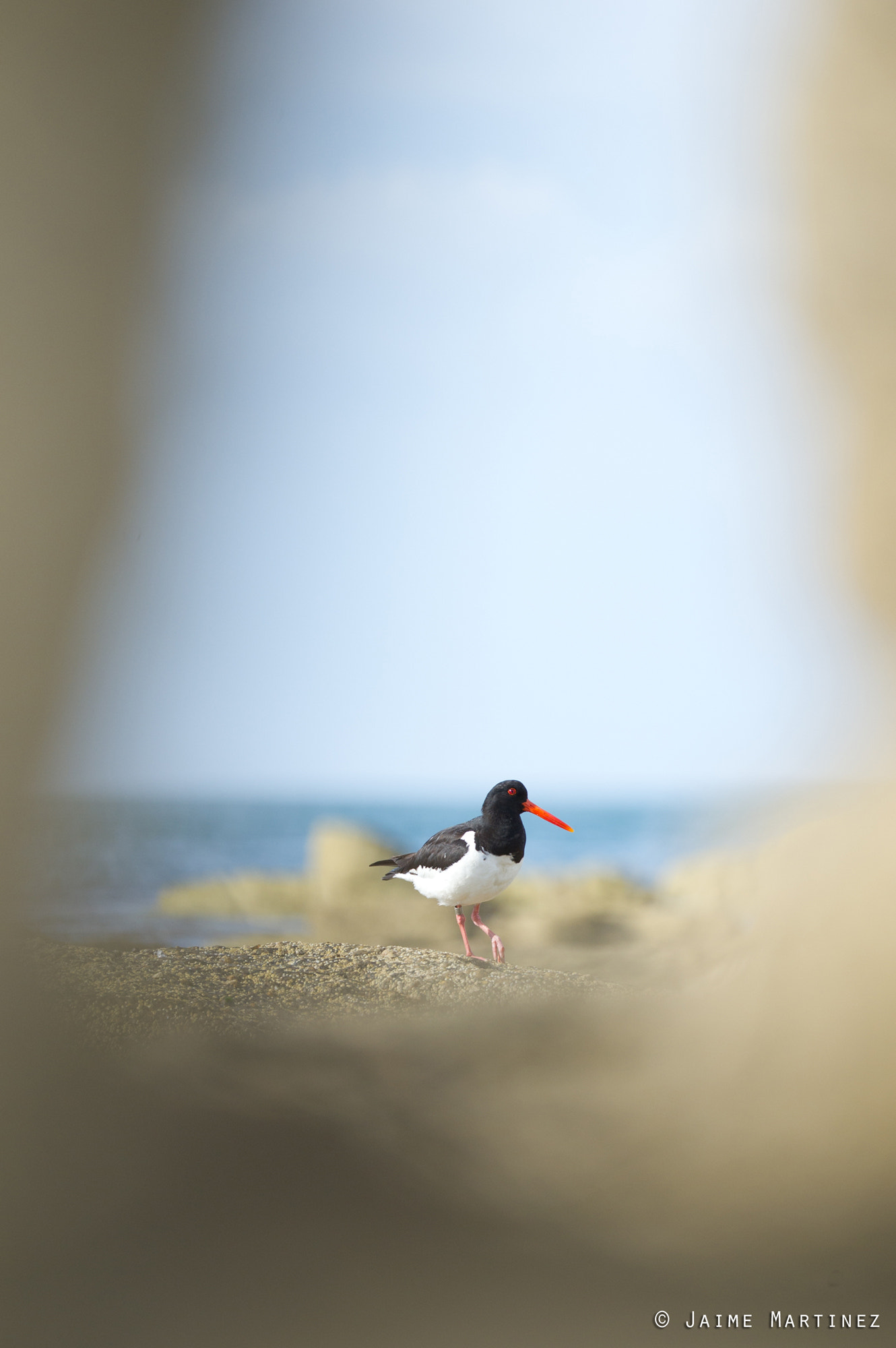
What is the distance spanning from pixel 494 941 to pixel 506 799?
170 mm

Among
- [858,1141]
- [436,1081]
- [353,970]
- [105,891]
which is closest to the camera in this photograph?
[858,1141]

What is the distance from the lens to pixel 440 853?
1.01 meters

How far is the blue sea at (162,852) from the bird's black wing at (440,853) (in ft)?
0.50

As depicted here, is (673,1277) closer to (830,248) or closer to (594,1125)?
(594,1125)

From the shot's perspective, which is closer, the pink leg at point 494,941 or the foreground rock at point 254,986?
the foreground rock at point 254,986

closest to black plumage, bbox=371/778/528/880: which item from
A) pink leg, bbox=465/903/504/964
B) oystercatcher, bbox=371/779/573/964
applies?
oystercatcher, bbox=371/779/573/964

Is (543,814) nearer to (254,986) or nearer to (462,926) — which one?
(462,926)

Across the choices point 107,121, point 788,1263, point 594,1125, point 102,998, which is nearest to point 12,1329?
point 102,998

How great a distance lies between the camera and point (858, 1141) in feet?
2.64

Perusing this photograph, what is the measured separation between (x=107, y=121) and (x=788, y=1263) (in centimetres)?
117

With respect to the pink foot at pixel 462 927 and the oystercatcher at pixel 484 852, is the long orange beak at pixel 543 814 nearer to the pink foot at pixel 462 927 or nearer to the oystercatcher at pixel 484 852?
the oystercatcher at pixel 484 852

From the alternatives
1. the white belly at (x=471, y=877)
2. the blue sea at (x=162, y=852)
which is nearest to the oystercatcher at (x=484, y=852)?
the white belly at (x=471, y=877)

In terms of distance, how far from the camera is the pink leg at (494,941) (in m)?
1.05

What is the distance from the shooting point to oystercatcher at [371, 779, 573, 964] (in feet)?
3.23
